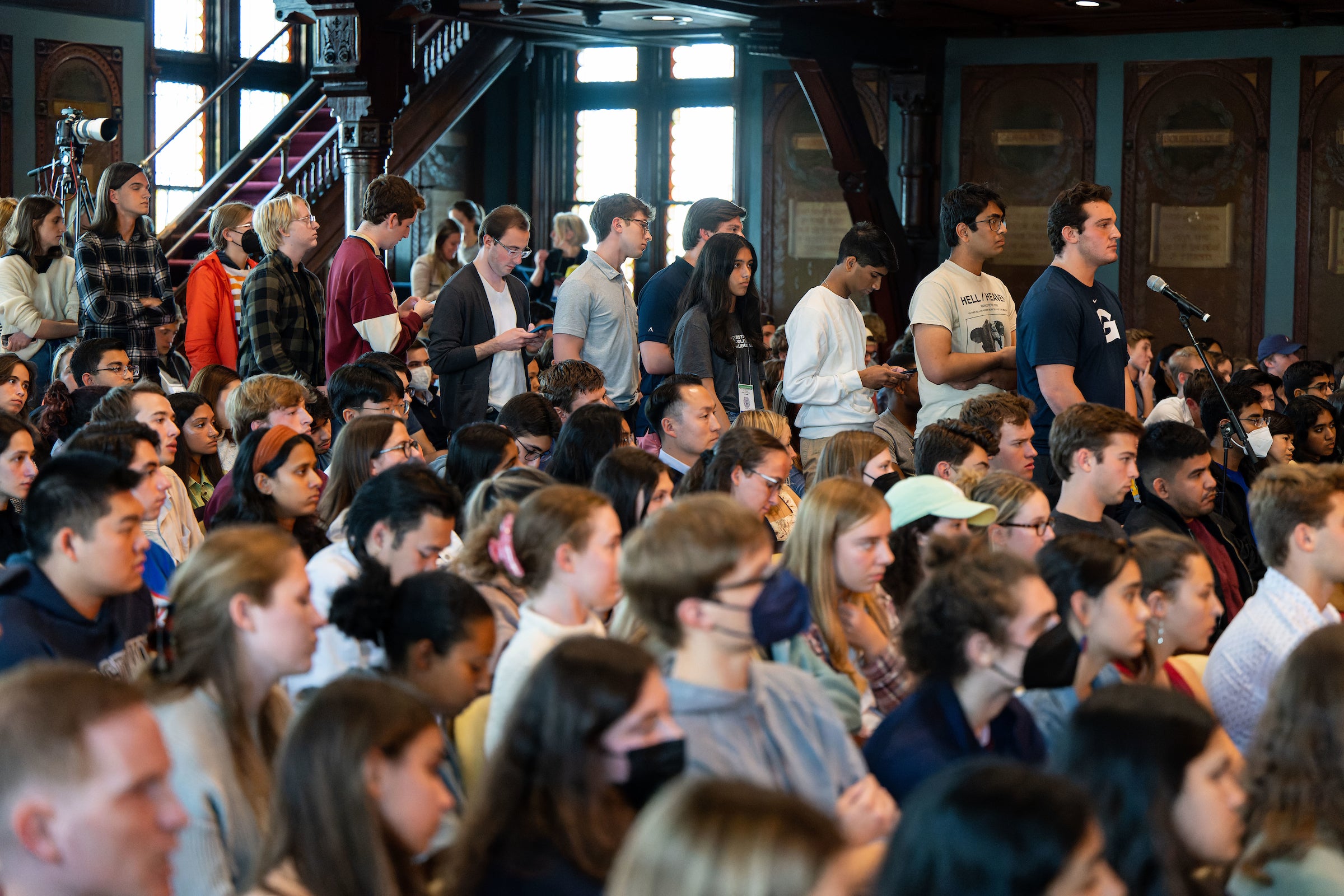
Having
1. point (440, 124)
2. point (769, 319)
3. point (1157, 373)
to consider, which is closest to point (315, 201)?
point (440, 124)

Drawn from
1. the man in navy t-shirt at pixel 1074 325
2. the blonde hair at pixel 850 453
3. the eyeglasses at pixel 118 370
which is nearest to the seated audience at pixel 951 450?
the blonde hair at pixel 850 453

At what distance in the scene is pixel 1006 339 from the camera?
527cm

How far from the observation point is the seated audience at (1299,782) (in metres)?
2.12

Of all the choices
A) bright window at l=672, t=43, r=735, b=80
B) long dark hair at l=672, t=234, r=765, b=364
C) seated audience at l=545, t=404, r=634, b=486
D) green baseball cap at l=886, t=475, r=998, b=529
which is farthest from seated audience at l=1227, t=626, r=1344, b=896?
bright window at l=672, t=43, r=735, b=80

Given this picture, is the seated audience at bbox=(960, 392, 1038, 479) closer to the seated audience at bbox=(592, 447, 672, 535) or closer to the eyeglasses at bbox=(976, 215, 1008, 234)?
the eyeglasses at bbox=(976, 215, 1008, 234)

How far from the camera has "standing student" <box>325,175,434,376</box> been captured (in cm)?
560

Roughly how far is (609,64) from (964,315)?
8280 mm

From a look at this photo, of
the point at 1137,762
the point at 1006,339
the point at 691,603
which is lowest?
the point at 1137,762

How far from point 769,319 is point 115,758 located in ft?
27.3

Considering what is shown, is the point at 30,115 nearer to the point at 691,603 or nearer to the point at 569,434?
the point at 569,434

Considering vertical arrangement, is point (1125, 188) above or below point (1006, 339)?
above

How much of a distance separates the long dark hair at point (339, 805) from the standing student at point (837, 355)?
3.52 metres

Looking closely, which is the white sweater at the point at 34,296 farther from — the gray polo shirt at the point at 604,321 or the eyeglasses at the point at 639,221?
the eyeglasses at the point at 639,221

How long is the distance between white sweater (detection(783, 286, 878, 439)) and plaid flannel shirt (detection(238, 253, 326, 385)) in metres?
1.79
